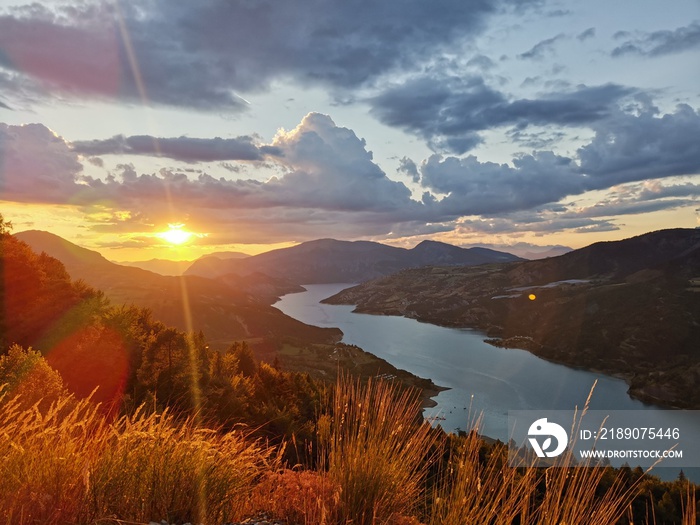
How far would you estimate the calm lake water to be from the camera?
80.5 metres

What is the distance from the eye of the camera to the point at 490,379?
10206cm

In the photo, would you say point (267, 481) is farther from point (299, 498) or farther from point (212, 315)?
point (212, 315)

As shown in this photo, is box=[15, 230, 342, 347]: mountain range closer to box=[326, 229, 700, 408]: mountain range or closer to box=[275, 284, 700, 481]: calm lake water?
box=[275, 284, 700, 481]: calm lake water

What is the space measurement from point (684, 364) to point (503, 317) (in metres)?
73.4

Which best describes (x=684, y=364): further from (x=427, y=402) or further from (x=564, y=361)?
(x=427, y=402)

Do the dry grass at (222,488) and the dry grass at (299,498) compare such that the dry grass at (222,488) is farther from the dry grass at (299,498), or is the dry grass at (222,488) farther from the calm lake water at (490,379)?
the calm lake water at (490,379)

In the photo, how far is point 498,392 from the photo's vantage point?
301 ft

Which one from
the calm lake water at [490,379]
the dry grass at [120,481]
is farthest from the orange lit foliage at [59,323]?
the calm lake water at [490,379]

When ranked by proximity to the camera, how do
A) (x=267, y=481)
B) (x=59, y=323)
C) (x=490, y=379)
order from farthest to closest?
1. (x=490, y=379)
2. (x=59, y=323)
3. (x=267, y=481)

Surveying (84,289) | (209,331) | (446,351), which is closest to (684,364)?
(446,351)

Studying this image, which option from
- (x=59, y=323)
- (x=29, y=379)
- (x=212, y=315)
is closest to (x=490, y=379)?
(x=212, y=315)

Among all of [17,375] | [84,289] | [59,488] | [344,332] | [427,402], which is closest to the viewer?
[59,488]

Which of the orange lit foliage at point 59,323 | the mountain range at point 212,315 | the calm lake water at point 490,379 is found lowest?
the calm lake water at point 490,379

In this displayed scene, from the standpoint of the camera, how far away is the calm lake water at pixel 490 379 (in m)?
80.5
